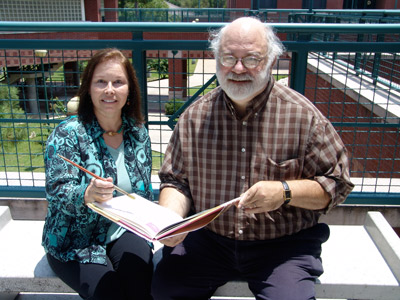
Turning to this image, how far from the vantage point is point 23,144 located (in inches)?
562

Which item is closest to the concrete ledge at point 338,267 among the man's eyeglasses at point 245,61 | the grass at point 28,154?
the grass at point 28,154

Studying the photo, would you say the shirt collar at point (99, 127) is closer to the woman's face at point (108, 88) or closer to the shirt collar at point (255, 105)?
the woman's face at point (108, 88)

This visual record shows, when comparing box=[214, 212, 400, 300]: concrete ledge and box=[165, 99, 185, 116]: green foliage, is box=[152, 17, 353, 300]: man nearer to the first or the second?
box=[214, 212, 400, 300]: concrete ledge

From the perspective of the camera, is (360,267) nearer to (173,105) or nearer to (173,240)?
(173,240)

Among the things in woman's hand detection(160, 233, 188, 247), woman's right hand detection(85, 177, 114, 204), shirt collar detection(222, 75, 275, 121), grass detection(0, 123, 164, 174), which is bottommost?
grass detection(0, 123, 164, 174)

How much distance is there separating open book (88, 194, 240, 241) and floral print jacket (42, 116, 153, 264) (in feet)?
0.54

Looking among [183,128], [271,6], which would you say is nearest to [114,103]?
Answer: [183,128]

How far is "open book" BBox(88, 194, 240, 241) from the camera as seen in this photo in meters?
1.76

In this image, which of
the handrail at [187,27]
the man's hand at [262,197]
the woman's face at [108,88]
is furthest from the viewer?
the handrail at [187,27]

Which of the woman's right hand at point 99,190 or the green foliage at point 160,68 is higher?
the green foliage at point 160,68

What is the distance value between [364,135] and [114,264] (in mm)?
4851

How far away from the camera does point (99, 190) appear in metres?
2.02

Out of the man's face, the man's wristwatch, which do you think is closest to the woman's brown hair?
the man's face

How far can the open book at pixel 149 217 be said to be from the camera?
1757 mm
